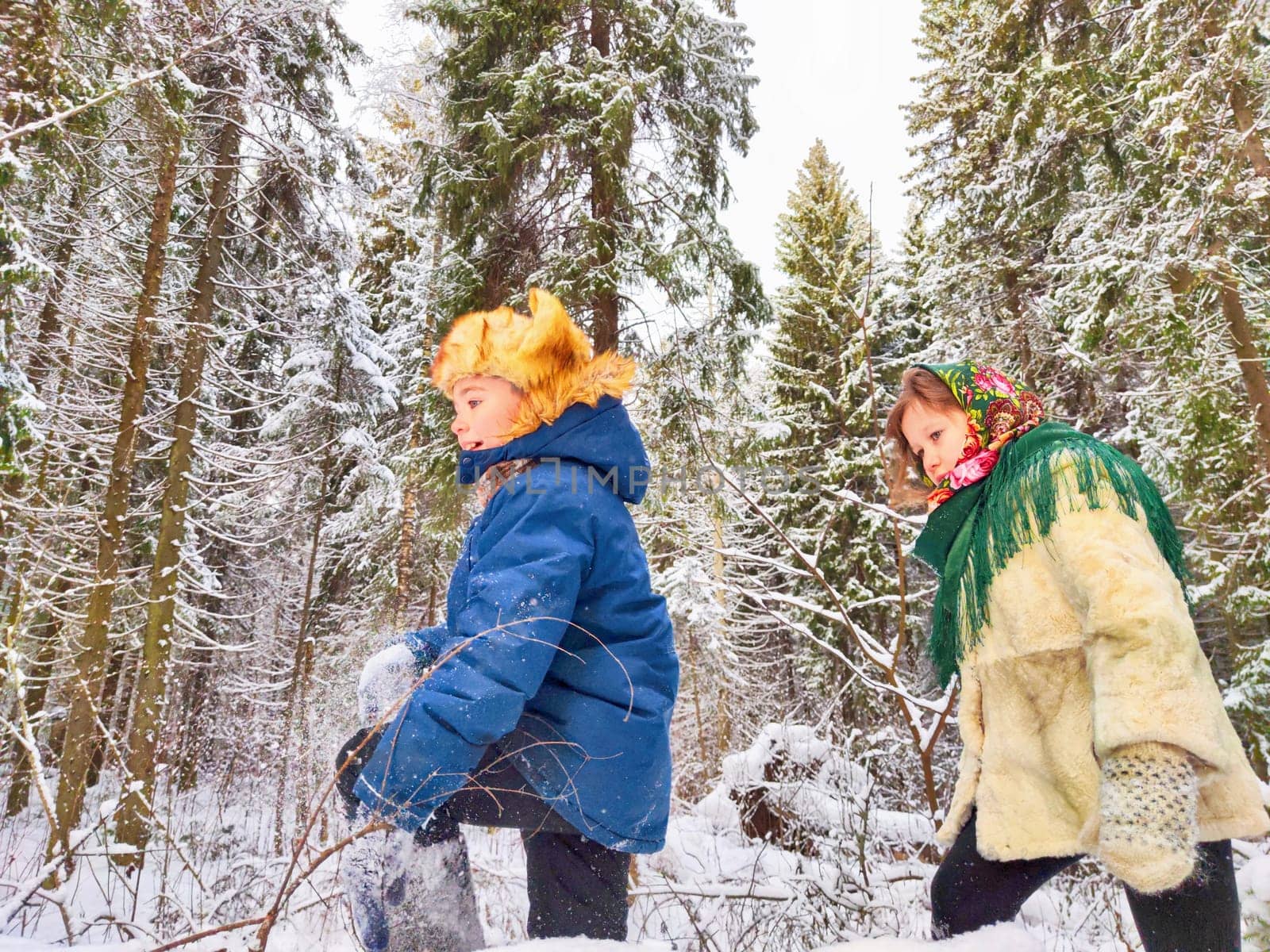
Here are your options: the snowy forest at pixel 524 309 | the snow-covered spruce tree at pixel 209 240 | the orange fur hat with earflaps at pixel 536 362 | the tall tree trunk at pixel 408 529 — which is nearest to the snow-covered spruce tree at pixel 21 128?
the snowy forest at pixel 524 309

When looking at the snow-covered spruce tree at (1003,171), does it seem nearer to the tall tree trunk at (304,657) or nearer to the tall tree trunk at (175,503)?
the tall tree trunk at (175,503)

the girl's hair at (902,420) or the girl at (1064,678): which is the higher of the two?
the girl's hair at (902,420)

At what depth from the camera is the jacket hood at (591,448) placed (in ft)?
6.60

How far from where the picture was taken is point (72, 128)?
12.3ft

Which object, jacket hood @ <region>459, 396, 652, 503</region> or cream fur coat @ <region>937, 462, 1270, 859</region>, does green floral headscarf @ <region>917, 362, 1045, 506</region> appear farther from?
jacket hood @ <region>459, 396, 652, 503</region>

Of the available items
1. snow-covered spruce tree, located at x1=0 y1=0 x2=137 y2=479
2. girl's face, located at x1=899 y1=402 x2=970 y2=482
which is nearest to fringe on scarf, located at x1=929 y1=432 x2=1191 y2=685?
girl's face, located at x1=899 y1=402 x2=970 y2=482

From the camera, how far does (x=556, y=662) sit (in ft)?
6.03

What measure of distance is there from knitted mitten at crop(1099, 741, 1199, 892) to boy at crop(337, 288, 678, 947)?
1030 mm

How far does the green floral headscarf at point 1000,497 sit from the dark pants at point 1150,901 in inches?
20.5

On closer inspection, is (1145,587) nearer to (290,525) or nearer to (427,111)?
(427,111)

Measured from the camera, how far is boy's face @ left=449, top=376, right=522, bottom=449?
7.00ft

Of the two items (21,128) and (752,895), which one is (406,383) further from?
(752,895)

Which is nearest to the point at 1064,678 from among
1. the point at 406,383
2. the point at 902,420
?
the point at 902,420

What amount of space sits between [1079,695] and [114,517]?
8.73 metres
